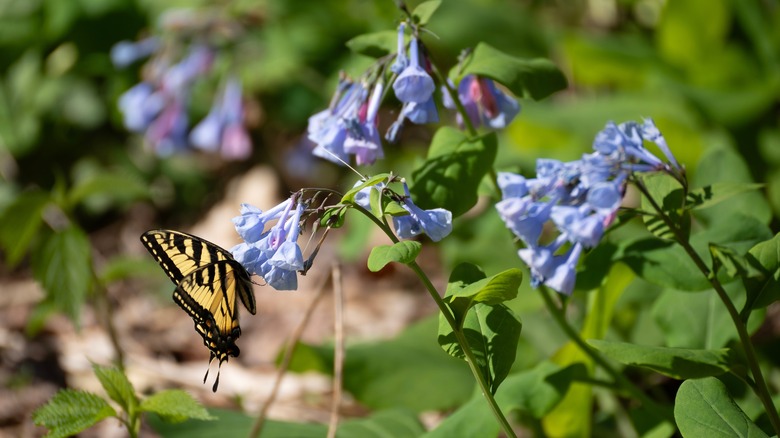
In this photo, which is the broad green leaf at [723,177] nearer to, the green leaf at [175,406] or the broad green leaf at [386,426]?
the broad green leaf at [386,426]

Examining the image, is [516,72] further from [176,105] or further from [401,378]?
[176,105]

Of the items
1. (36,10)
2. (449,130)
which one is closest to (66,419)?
(449,130)

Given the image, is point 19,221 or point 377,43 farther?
point 19,221

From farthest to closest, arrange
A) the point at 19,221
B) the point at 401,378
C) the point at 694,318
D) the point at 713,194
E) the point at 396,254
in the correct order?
the point at 19,221 < the point at 401,378 < the point at 694,318 < the point at 713,194 < the point at 396,254

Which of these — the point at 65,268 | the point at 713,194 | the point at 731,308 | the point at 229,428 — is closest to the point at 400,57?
the point at 713,194

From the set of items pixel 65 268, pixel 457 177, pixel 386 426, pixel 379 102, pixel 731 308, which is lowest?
pixel 386 426

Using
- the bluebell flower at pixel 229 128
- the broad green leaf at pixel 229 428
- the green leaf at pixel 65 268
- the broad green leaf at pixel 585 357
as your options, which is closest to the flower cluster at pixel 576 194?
the broad green leaf at pixel 585 357
